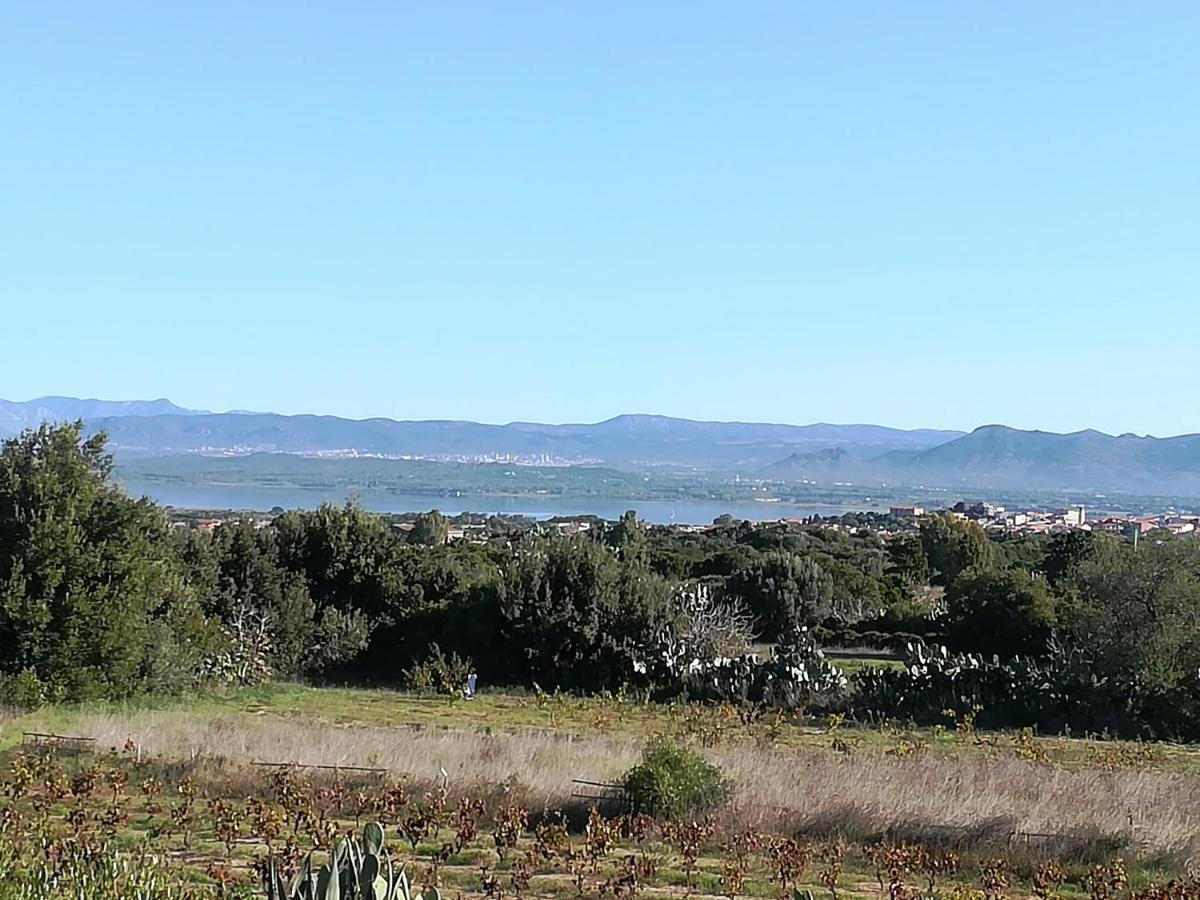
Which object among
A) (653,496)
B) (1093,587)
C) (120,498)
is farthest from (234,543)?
(653,496)

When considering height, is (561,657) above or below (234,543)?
below

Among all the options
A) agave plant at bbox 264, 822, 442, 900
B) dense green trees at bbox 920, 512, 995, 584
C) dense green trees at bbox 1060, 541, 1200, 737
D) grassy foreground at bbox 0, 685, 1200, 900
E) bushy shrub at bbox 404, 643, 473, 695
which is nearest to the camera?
agave plant at bbox 264, 822, 442, 900

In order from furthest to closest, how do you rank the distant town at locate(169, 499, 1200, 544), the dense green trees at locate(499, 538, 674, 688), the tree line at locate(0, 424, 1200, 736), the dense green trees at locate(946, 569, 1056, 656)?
the distant town at locate(169, 499, 1200, 544)
the dense green trees at locate(946, 569, 1056, 656)
the dense green trees at locate(499, 538, 674, 688)
the tree line at locate(0, 424, 1200, 736)

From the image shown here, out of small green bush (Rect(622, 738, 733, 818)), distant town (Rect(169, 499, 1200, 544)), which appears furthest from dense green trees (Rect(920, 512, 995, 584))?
small green bush (Rect(622, 738, 733, 818))

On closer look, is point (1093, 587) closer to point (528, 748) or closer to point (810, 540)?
point (528, 748)

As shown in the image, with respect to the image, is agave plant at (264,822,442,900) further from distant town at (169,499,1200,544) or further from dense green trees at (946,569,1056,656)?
distant town at (169,499,1200,544)

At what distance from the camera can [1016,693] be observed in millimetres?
19906

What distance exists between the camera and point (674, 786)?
9828 millimetres

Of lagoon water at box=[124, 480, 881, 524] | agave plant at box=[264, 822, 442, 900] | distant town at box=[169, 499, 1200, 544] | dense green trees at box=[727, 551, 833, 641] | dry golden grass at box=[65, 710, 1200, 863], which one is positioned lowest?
lagoon water at box=[124, 480, 881, 524]

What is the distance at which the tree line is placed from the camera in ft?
58.4

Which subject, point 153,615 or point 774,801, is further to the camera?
point 153,615

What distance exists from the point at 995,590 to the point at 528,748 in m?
16.8

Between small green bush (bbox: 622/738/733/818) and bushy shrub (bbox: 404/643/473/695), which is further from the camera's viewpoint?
bushy shrub (bbox: 404/643/473/695)

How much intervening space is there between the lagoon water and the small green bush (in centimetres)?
10336
